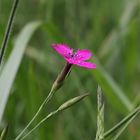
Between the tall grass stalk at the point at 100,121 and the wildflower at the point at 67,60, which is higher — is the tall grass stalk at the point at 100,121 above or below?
below

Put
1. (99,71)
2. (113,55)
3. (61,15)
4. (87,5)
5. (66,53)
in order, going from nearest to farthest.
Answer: (66,53) → (99,71) → (113,55) → (61,15) → (87,5)

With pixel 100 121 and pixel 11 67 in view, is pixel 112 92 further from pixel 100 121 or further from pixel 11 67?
pixel 100 121

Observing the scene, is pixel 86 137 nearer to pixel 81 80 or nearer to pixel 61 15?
pixel 81 80

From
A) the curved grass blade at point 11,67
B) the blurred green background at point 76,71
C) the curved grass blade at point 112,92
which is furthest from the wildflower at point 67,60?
the curved grass blade at point 112,92

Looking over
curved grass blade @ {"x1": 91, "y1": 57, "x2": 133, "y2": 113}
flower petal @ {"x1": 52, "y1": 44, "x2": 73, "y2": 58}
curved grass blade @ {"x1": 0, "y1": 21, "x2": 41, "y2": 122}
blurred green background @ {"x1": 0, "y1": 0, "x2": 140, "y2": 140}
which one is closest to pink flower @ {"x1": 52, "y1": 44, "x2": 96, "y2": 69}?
flower petal @ {"x1": 52, "y1": 44, "x2": 73, "y2": 58}

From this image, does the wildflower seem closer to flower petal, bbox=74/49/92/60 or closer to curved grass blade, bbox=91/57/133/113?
flower petal, bbox=74/49/92/60

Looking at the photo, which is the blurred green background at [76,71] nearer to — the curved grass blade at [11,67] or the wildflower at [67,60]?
the curved grass blade at [11,67]

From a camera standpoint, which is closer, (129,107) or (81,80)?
(129,107)

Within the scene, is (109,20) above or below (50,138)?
above

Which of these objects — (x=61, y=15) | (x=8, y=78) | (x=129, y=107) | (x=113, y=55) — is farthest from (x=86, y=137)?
(x=61, y=15)
